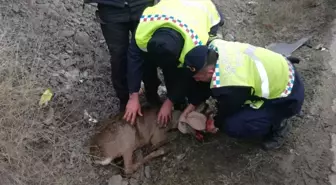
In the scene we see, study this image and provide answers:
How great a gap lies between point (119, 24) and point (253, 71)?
110 centimetres

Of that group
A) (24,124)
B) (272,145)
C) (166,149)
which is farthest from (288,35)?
(24,124)

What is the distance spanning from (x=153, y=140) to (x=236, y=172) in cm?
70

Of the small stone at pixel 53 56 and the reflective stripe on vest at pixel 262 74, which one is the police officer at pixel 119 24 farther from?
the reflective stripe on vest at pixel 262 74

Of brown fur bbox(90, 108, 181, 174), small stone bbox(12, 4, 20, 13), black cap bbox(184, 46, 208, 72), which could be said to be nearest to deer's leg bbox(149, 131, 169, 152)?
brown fur bbox(90, 108, 181, 174)

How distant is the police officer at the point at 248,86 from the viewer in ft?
9.04

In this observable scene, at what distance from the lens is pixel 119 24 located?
10.7 ft

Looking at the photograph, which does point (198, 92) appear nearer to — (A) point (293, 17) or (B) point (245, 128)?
(B) point (245, 128)

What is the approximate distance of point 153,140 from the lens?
3426 mm

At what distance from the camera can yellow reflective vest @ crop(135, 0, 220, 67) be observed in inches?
111

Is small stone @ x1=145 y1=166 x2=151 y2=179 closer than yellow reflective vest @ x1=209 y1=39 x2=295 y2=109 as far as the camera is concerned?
No

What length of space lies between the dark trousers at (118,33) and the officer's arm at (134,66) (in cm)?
21

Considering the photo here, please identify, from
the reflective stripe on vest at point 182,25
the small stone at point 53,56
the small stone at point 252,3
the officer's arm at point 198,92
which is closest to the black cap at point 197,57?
the reflective stripe on vest at point 182,25

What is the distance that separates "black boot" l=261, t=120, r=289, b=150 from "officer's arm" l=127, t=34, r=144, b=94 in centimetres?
108

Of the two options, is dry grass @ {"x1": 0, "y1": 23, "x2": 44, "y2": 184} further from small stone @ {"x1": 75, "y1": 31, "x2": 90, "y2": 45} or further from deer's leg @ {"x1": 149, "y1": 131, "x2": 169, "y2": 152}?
deer's leg @ {"x1": 149, "y1": 131, "x2": 169, "y2": 152}
